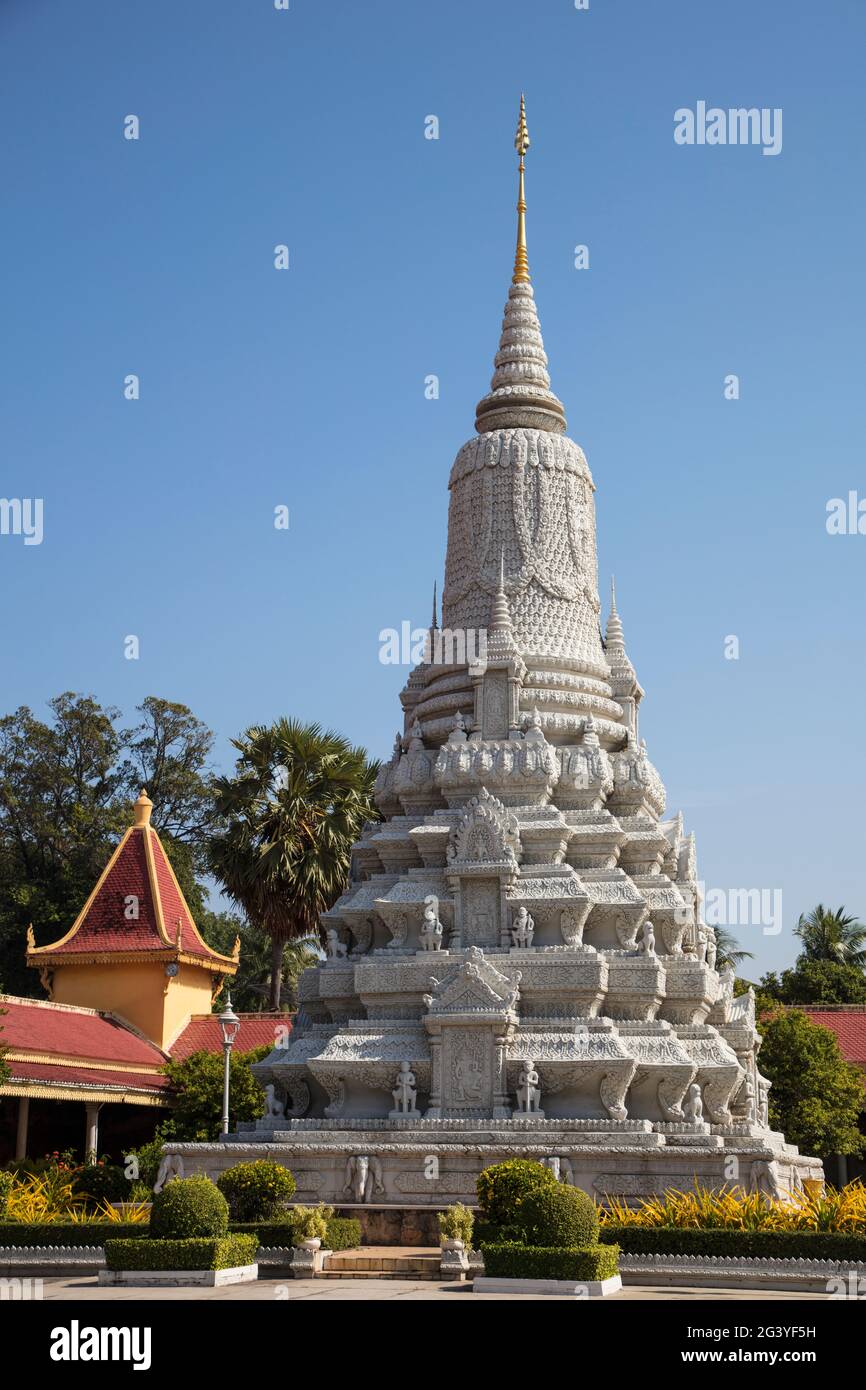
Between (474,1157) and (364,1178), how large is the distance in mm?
1881

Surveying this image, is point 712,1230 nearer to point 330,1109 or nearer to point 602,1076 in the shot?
point 602,1076

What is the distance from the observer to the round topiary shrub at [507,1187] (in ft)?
68.8

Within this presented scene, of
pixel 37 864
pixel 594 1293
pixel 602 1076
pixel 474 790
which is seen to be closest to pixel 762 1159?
pixel 602 1076

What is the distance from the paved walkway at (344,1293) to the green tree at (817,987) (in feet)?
106

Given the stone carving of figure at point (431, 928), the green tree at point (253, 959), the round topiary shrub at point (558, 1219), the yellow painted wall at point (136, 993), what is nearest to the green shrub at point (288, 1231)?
the round topiary shrub at point (558, 1219)

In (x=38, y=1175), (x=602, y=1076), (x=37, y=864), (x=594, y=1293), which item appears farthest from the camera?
(x=37, y=864)

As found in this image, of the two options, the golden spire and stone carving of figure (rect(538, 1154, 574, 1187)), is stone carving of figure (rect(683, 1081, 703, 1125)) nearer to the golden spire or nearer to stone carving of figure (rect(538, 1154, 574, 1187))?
stone carving of figure (rect(538, 1154, 574, 1187))

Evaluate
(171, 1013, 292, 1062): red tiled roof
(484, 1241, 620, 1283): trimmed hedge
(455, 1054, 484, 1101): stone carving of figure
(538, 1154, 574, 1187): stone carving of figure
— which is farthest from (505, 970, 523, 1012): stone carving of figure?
(171, 1013, 292, 1062): red tiled roof

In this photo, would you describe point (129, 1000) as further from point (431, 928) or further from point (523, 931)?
point (523, 931)

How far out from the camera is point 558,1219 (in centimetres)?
1905

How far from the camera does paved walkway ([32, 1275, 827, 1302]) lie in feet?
60.1

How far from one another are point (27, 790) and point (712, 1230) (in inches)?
1744

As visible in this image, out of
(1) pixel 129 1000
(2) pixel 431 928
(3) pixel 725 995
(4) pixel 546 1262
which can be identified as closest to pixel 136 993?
(1) pixel 129 1000

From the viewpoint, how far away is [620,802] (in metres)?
31.6
